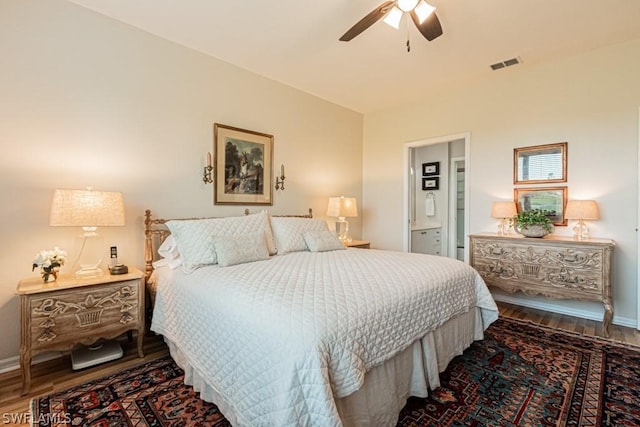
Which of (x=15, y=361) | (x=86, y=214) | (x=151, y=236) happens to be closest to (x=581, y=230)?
(x=151, y=236)

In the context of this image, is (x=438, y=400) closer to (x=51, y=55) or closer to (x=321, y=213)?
(x=321, y=213)

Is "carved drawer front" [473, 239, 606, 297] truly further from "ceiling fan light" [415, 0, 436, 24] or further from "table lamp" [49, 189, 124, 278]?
"table lamp" [49, 189, 124, 278]

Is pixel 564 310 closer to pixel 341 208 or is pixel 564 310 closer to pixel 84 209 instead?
pixel 341 208

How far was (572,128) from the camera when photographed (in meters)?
3.22

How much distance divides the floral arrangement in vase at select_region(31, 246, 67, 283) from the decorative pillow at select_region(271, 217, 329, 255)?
5.48ft

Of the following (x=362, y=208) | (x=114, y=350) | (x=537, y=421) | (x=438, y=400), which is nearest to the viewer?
(x=537, y=421)

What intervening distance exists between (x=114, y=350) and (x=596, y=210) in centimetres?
447

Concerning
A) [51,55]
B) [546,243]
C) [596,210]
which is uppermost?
[51,55]

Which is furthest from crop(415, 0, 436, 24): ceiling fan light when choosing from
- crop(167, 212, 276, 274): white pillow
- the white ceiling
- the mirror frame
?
the mirror frame

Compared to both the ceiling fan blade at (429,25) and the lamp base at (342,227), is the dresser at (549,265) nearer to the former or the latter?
the lamp base at (342,227)

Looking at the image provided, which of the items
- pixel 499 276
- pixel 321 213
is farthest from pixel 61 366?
pixel 499 276

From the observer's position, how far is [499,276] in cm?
331

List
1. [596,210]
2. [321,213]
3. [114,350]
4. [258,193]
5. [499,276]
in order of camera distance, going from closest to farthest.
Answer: [114,350], [596,210], [499,276], [258,193], [321,213]

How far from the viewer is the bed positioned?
49.1 inches
